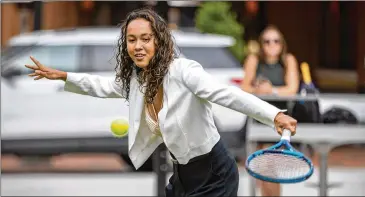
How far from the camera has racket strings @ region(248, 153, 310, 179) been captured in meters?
3.57

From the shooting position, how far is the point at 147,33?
3689 millimetres

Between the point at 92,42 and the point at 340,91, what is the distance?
23.6ft

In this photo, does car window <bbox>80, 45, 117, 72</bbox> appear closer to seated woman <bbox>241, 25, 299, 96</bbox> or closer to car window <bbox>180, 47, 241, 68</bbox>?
car window <bbox>180, 47, 241, 68</bbox>

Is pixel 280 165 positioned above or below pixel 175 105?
below

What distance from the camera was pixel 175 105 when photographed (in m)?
3.60

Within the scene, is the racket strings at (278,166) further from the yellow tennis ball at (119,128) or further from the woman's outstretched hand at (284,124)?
the yellow tennis ball at (119,128)

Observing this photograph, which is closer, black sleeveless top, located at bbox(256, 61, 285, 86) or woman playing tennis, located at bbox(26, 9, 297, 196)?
woman playing tennis, located at bbox(26, 9, 297, 196)

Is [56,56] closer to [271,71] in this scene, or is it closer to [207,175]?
[271,71]

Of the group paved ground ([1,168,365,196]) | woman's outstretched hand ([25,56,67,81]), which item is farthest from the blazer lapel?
paved ground ([1,168,365,196])

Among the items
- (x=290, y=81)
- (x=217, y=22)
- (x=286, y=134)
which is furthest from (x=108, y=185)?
(x=217, y=22)

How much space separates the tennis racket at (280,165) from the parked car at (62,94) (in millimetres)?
5607

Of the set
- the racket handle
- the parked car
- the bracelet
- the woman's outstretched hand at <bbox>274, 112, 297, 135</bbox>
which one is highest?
the woman's outstretched hand at <bbox>274, 112, 297, 135</bbox>

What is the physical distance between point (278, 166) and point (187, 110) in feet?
1.58

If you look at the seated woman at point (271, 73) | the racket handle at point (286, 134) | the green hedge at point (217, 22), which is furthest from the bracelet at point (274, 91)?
the green hedge at point (217, 22)
